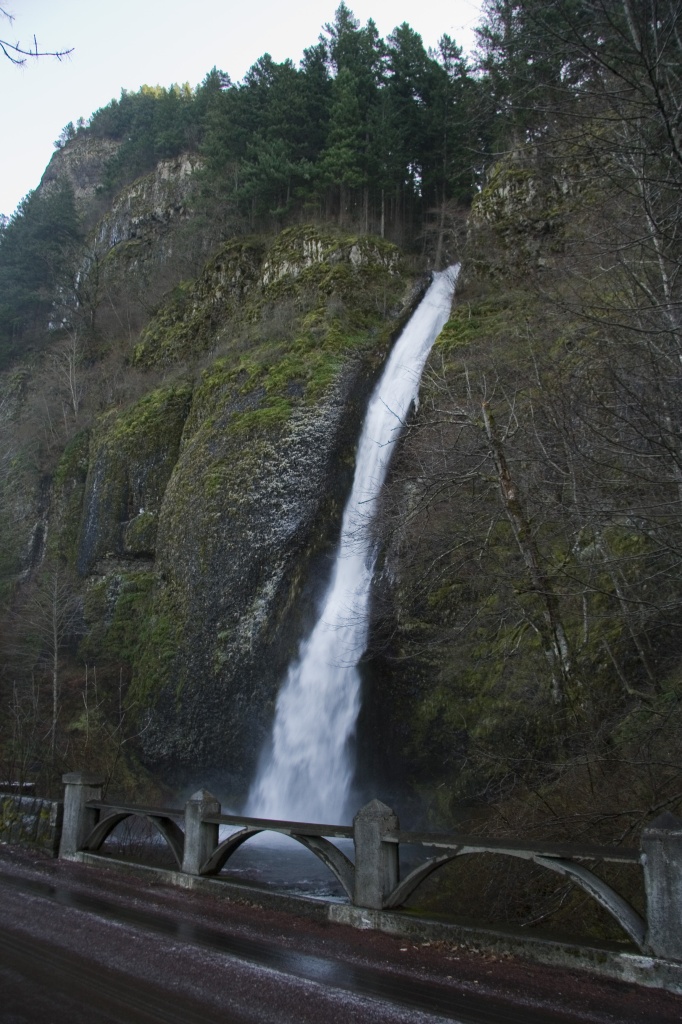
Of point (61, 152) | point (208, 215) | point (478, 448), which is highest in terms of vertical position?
point (61, 152)

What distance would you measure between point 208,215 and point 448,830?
103ft

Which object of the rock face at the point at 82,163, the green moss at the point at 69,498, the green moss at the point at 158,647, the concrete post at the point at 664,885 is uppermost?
the rock face at the point at 82,163

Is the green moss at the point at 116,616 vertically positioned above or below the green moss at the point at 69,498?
below

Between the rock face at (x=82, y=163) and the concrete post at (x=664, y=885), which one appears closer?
the concrete post at (x=664, y=885)

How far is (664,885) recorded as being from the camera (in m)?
5.02

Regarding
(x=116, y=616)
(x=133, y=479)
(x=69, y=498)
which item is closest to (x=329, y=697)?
(x=116, y=616)

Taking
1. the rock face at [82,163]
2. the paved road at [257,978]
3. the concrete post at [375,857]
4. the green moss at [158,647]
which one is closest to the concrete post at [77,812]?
the paved road at [257,978]

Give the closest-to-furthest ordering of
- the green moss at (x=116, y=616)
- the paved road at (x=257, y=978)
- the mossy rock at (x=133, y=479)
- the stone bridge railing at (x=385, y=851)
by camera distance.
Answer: the paved road at (x=257, y=978), the stone bridge railing at (x=385, y=851), the green moss at (x=116, y=616), the mossy rock at (x=133, y=479)

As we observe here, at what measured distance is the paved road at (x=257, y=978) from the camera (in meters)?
4.54

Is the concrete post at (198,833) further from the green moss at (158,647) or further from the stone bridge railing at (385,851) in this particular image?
the green moss at (158,647)

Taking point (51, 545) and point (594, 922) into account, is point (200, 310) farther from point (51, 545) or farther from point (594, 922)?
point (594, 922)

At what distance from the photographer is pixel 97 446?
97.7 feet

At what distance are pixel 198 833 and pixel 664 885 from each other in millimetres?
5244

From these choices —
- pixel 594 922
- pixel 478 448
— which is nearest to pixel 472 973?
pixel 594 922
